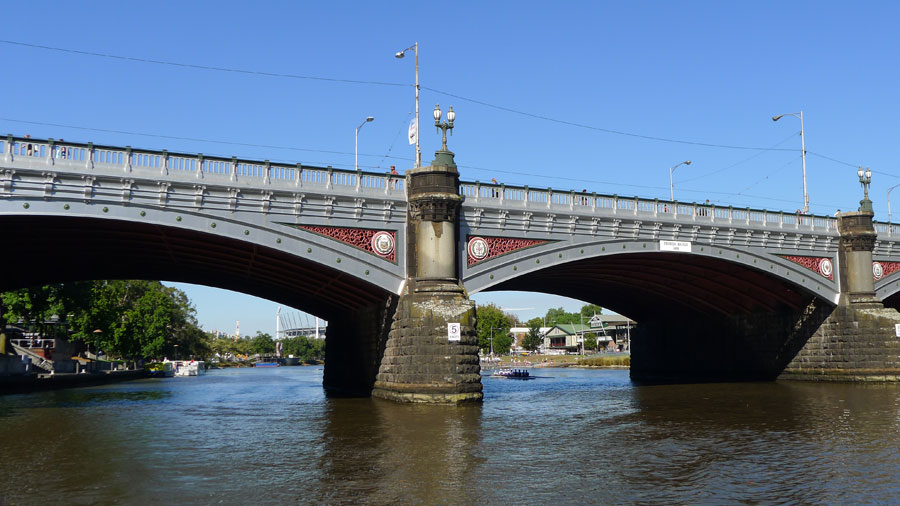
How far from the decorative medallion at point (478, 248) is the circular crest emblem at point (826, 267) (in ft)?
87.6

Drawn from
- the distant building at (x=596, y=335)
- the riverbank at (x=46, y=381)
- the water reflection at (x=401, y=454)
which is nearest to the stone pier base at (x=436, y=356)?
the water reflection at (x=401, y=454)

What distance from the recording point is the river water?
16.3 meters

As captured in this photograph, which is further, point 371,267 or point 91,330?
point 91,330

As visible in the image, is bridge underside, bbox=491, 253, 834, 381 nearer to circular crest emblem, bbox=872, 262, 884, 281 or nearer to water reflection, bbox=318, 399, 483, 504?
circular crest emblem, bbox=872, 262, 884, 281

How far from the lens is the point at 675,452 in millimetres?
22016

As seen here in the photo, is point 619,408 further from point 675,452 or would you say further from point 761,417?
point 675,452

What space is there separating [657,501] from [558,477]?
133 inches

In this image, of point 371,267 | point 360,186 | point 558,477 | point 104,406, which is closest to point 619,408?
point 371,267

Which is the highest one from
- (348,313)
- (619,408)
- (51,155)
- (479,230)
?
(51,155)

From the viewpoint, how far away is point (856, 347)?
164ft

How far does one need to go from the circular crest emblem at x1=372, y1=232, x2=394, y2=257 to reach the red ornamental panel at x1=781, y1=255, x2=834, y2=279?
28652 mm

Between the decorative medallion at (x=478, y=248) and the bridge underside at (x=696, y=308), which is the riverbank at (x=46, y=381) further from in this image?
the bridge underside at (x=696, y=308)

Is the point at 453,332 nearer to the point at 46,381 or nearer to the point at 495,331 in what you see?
the point at 46,381

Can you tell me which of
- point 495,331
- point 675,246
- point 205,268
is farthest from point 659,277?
point 495,331
